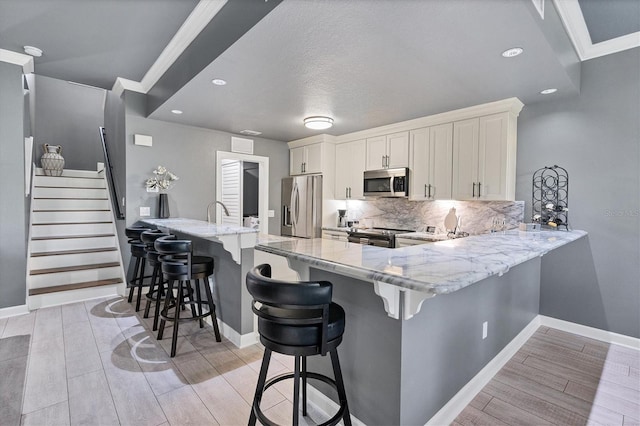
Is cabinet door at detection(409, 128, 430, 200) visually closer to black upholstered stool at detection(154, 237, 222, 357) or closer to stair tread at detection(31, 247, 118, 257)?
black upholstered stool at detection(154, 237, 222, 357)

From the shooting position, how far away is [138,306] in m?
3.53

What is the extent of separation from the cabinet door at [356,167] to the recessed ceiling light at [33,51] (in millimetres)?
3941

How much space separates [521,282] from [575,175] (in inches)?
51.8

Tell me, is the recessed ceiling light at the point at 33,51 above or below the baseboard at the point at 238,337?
above

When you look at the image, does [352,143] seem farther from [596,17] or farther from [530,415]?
[530,415]

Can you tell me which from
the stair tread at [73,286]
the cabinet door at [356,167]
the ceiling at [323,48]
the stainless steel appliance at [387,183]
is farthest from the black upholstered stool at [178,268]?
the cabinet door at [356,167]

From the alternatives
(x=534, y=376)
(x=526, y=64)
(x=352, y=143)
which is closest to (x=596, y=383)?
(x=534, y=376)

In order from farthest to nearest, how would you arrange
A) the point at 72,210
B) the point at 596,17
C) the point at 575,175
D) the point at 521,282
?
the point at 72,210
the point at 575,175
the point at 521,282
the point at 596,17

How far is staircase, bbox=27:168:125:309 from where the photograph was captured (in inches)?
150

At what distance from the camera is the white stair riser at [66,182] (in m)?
5.18

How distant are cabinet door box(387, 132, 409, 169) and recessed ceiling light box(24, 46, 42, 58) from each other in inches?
164

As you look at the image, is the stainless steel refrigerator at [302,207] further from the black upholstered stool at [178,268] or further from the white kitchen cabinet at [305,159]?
the black upholstered stool at [178,268]

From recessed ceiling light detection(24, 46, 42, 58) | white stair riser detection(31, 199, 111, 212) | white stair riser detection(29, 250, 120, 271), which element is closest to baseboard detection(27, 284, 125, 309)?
white stair riser detection(29, 250, 120, 271)

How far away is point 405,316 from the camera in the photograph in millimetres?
1412
